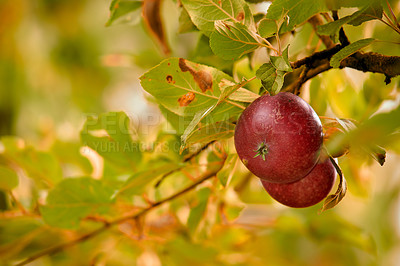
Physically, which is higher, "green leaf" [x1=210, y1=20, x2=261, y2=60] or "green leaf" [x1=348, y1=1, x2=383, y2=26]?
"green leaf" [x1=210, y1=20, x2=261, y2=60]

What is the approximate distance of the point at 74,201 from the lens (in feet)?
2.12

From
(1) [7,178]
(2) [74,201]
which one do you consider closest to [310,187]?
(2) [74,201]

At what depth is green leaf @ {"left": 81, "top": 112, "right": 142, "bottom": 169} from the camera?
0.63m

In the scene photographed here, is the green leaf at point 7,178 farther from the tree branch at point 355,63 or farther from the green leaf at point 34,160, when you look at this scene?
the tree branch at point 355,63

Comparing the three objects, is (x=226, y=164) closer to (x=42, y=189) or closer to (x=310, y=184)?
(x=310, y=184)

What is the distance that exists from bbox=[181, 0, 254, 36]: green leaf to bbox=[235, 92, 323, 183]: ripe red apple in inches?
3.8

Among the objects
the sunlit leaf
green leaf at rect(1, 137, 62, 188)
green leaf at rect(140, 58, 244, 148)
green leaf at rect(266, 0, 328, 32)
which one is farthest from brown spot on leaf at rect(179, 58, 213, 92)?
green leaf at rect(1, 137, 62, 188)

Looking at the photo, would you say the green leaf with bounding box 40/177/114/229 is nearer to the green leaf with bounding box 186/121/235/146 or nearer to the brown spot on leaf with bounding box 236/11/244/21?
the green leaf with bounding box 186/121/235/146

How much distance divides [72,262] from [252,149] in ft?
2.22

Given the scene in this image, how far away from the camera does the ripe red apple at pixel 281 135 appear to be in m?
0.41

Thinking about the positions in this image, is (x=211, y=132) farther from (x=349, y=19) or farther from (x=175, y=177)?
(x=175, y=177)

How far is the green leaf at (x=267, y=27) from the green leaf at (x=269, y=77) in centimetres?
5

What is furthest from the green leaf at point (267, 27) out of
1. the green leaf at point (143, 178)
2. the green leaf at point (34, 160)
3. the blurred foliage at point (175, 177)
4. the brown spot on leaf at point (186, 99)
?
the green leaf at point (34, 160)

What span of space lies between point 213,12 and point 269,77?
12cm
